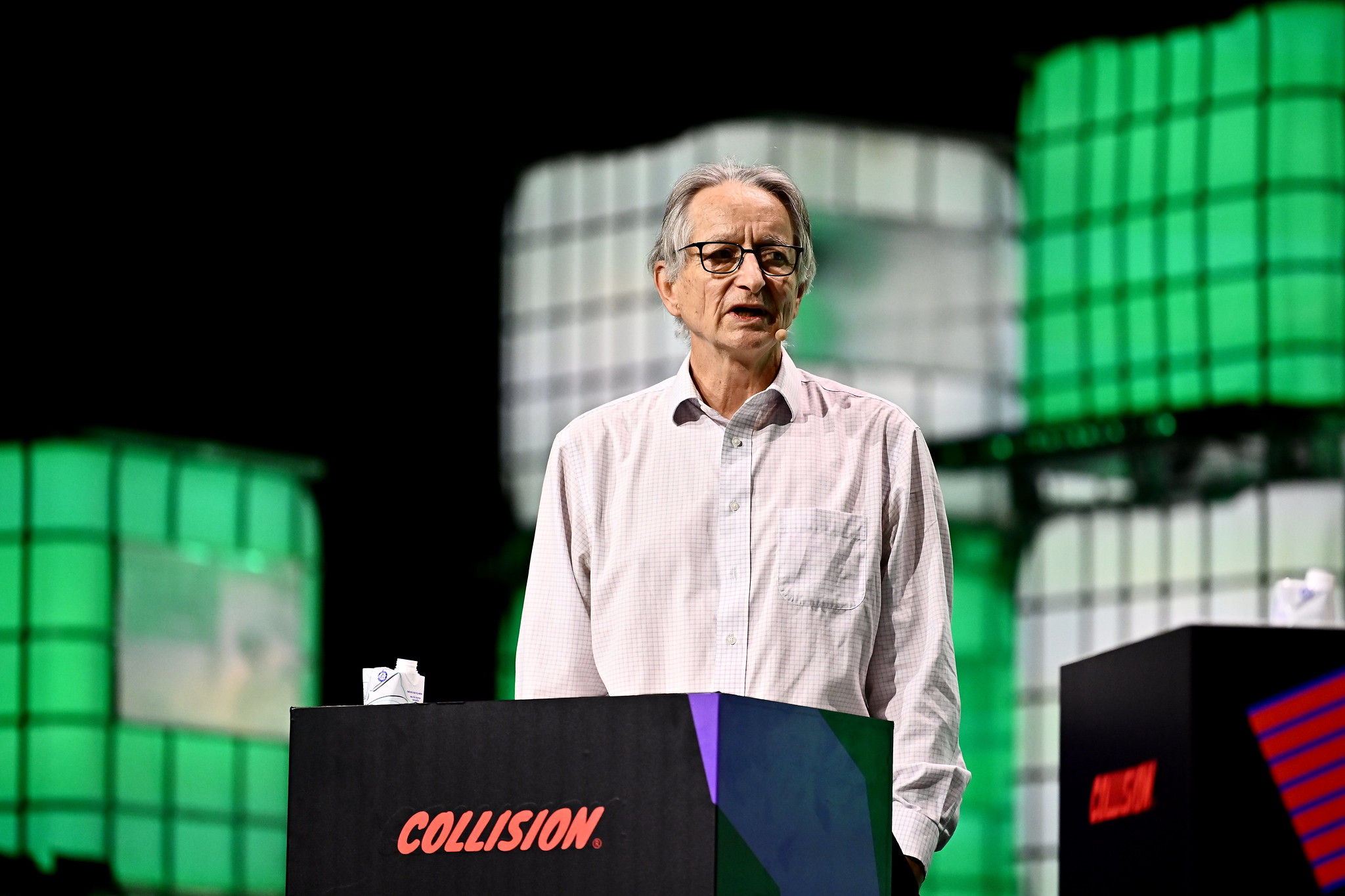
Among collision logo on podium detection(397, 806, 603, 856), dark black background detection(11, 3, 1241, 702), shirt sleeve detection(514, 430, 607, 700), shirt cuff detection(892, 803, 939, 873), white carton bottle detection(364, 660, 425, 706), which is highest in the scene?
dark black background detection(11, 3, 1241, 702)

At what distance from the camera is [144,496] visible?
25844 millimetres

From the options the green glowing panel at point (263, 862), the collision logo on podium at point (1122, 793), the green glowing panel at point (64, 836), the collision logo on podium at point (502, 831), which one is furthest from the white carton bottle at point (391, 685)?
the green glowing panel at point (263, 862)

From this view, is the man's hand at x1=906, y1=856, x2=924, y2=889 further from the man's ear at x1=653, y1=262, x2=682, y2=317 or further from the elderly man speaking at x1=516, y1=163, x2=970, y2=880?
the man's ear at x1=653, y1=262, x2=682, y2=317

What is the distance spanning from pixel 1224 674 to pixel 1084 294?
2664 cm

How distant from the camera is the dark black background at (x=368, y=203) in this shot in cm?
2520

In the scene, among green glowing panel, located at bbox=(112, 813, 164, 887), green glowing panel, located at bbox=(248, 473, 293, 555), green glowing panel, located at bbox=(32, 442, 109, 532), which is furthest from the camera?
green glowing panel, located at bbox=(248, 473, 293, 555)

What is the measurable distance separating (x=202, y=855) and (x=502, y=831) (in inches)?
925

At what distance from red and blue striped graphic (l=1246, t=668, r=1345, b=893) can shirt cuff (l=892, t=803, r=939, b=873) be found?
78 centimetres

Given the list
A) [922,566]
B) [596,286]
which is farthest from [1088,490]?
[922,566]

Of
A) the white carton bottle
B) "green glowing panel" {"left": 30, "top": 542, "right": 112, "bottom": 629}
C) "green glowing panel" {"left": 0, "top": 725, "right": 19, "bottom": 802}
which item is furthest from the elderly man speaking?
"green glowing panel" {"left": 0, "top": 725, "right": 19, "bottom": 802}

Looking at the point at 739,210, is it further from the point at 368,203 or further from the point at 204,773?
the point at 368,203

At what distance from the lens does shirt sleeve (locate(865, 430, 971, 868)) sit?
13.4 ft

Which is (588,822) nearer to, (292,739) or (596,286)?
(292,739)

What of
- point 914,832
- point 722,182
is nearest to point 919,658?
point 914,832
